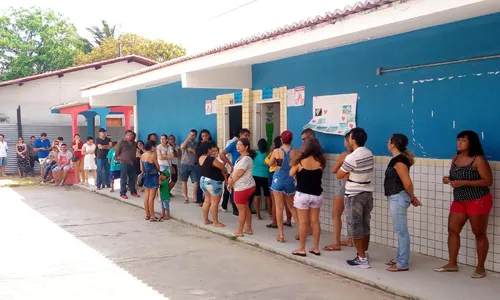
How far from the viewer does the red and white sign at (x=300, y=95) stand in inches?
350

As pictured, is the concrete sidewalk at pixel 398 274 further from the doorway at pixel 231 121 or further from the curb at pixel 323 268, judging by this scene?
the doorway at pixel 231 121

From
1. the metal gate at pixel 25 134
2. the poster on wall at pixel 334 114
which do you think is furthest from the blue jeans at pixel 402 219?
the metal gate at pixel 25 134

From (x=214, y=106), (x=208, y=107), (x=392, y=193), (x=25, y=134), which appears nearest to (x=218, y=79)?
(x=214, y=106)

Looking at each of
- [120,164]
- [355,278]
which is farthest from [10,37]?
[355,278]

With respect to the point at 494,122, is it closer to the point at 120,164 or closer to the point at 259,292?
the point at 259,292

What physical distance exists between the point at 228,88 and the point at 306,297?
19.1 feet

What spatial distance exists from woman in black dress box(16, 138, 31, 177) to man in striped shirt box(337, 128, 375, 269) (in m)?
16.7

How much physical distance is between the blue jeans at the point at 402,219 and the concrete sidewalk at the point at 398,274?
0.19 meters

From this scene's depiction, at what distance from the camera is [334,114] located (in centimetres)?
820

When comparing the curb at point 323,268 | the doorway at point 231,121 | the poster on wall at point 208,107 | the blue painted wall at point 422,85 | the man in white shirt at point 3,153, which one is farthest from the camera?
the man in white shirt at point 3,153

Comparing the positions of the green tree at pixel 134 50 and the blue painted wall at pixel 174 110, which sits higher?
the green tree at pixel 134 50

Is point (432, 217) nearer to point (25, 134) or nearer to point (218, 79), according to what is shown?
point (218, 79)

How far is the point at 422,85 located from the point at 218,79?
4.58 meters

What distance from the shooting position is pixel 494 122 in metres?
5.89
